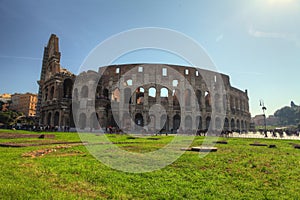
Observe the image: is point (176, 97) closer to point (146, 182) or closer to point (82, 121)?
point (82, 121)

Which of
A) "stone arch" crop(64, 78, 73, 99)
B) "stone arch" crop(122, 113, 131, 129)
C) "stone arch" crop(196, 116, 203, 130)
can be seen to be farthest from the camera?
"stone arch" crop(196, 116, 203, 130)

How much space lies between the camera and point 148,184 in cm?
410

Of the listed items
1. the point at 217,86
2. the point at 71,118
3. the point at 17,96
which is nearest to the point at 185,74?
the point at 217,86

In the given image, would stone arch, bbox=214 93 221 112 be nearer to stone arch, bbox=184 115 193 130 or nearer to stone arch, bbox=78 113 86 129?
stone arch, bbox=184 115 193 130

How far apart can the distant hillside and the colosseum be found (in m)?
77.2

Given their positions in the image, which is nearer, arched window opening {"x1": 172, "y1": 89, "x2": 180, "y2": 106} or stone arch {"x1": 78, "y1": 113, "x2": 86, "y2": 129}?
stone arch {"x1": 78, "y1": 113, "x2": 86, "y2": 129}

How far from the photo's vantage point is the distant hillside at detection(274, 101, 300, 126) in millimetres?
92225

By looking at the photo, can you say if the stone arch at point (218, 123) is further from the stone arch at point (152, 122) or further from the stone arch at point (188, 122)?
the stone arch at point (152, 122)

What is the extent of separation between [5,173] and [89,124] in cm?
2545

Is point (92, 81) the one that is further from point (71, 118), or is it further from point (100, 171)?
point (100, 171)

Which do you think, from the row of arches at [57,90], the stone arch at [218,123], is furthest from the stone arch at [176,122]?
the row of arches at [57,90]

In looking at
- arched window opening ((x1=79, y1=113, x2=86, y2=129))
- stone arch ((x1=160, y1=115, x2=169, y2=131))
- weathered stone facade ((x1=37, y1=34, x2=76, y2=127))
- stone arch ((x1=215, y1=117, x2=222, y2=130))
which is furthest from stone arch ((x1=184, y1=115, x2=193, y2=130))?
weathered stone facade ((x1=37, y1=34, x2=76, y2=127))

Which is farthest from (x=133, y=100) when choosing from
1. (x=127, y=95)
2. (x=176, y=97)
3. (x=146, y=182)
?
(x=146, y=182)

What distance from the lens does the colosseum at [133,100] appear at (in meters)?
29.7
